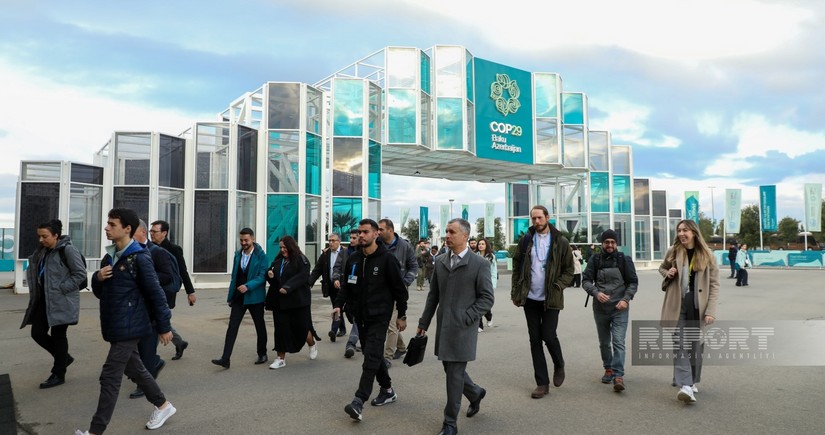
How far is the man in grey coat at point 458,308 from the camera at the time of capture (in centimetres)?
451

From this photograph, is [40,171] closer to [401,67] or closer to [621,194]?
[401,67]

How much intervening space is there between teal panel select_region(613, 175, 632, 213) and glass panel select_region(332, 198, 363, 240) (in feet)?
66.2

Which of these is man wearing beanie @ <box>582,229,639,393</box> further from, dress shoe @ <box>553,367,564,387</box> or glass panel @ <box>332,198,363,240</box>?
glass panel @ <box>332,198,363,240</box>

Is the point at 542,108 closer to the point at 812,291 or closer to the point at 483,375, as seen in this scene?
the point at 812,291

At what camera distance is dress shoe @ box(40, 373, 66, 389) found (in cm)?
612

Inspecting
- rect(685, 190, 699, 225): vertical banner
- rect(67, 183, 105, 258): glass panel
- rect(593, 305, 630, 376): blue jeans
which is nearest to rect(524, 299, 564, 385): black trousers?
rect(593, 305, 630, 376): blue jeans

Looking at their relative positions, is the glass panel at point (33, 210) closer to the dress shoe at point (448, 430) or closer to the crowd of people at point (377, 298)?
the crowd of people at point (377, 298)

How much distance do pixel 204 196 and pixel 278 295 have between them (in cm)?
1376

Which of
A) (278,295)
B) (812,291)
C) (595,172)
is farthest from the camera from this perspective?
(595,172)

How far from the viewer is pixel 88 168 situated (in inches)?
711

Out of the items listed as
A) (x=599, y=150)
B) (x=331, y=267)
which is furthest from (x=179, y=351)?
(x=599, y=150)

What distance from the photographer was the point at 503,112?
92.2ft

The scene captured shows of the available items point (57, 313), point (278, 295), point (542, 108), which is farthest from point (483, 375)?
point (542, 108)

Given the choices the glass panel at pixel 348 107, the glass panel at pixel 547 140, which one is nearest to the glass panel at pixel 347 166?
the glass panel at pixel 348 107
